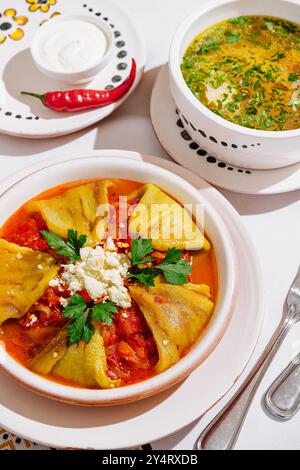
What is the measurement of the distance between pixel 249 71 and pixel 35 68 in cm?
141

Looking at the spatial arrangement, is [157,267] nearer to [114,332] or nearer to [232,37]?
[114,332]

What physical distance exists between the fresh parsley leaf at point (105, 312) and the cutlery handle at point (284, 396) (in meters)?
0.82

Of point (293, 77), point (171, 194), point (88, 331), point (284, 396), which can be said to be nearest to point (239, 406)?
point (284, 396)

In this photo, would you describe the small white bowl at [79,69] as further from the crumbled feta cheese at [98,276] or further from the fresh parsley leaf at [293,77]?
the crumbled feta cheese at [98,276]

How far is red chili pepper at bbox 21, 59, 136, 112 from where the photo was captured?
320cm

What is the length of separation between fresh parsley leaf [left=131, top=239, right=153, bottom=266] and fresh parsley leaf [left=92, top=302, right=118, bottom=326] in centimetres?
24

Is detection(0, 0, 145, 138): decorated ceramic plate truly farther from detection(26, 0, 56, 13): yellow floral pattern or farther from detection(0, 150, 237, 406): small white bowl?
detection(0, 150, 237, 406): small white bowl

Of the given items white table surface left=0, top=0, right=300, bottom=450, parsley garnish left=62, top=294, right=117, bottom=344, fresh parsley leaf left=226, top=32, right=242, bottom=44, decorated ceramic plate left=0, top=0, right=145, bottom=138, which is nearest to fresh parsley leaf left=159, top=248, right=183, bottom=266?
parsley garnish left=62, top=294, right=117, bottom=344

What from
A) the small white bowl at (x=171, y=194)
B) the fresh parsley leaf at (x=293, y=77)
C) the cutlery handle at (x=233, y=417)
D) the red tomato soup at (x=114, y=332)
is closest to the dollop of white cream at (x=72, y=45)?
the small white bowl at (x=171, y=194)

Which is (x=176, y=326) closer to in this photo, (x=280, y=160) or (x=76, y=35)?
(x=280, y=160)

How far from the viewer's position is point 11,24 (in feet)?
12.1

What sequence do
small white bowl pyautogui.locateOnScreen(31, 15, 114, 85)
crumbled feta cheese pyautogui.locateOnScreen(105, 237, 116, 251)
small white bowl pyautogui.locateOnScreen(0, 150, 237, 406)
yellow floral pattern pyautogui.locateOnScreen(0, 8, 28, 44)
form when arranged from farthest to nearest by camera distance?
yellow floral pattern pyautogui.locateOnScreen(0, 8, 28, 44), small white bowl pyautogui.locateOnScreen(31, 15, 114, 85), crumbled feta cheese pyautogui.locateOnScreen(105, 237, 116, 251), small white bowl pyautogui.locateOnScreen(0, 150, 237, 406)

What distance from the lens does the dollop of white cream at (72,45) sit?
3.33 metres

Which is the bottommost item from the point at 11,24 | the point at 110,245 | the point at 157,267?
the point at 157,267
